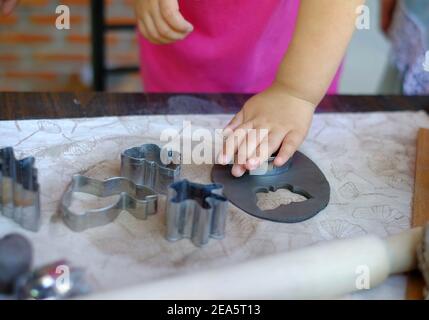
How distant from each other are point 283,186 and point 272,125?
68 millimetres

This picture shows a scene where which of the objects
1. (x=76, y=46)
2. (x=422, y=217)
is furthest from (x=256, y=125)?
(x=76, y=46)

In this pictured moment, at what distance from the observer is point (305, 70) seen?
62 centimetres

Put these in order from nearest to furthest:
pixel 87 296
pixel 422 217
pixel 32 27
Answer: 1. pixel 87 296
2. pixel 422 217
3. pixel 32 27

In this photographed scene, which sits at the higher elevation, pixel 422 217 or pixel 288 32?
pixel 288 32

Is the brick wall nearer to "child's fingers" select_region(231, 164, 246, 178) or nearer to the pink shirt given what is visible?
the pink shirt

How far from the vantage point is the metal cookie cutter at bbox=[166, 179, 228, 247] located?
1.55 feet

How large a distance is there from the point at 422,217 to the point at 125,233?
0.27 meters

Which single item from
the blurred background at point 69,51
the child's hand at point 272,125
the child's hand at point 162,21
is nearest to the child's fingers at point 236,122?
the child's hand at point 272,125

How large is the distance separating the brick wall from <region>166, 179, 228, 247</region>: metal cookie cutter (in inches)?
52.1

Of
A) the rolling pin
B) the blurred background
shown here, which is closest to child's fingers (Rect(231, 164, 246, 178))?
the rolling pin

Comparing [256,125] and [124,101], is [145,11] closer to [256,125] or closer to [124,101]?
[124,101]

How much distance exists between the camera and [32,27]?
1.75m

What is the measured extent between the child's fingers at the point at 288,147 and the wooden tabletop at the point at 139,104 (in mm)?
135

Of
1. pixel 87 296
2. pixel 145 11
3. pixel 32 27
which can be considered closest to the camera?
pixel 87 296
